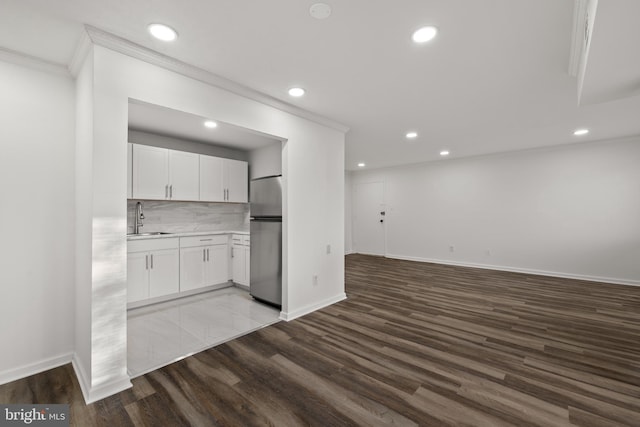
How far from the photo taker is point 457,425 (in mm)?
1599

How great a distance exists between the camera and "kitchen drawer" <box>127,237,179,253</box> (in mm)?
3520

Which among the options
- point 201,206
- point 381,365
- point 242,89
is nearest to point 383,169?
point 201,206

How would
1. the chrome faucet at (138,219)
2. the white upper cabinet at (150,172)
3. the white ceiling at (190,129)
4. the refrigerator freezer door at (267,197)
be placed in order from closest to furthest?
the white ceiling at (190,129), the refrigerator freezer door at (267,197), the white upper cabinet at (150,172), the chrome faucet at (138,219)

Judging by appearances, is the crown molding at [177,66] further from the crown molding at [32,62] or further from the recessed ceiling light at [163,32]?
the crown molding at [32,62]

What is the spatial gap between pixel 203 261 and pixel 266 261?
1249mm

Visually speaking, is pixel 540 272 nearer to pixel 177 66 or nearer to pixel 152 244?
pixel 177 66

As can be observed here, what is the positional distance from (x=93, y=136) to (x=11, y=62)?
3.70 feet

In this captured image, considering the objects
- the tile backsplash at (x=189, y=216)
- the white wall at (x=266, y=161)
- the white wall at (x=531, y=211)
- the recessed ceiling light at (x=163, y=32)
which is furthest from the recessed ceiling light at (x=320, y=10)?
the white wall at (x=531, y=211)

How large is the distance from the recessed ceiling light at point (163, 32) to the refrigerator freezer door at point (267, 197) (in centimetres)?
184

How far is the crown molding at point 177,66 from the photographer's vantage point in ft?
6.13

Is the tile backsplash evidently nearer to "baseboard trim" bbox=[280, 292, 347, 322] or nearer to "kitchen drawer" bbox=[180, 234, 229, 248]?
"kitchen drawer" bbox=[180, 234, 229, 248]

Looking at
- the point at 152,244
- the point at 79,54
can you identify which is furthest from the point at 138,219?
the point at 79,54

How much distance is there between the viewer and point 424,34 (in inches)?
74.8

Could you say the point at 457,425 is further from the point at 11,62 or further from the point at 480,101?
the point at 11,62
